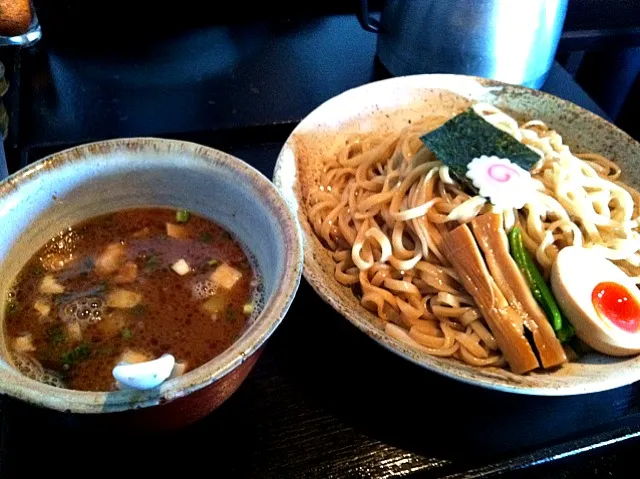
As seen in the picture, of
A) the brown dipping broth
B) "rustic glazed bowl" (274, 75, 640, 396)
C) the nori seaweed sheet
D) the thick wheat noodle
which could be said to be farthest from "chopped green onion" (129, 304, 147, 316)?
the nori seaweed sheet

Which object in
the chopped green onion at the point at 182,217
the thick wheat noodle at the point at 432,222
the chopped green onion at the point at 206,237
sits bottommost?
the thick wheat noodle at the point at 432,222

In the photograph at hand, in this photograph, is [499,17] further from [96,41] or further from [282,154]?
[96,41]

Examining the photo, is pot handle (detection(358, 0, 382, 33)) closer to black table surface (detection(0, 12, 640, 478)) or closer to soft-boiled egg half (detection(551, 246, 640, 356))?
black table surface (detection(0, 12, 640, 478))

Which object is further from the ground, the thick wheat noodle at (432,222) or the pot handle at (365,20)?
the pot handle at (365,20)

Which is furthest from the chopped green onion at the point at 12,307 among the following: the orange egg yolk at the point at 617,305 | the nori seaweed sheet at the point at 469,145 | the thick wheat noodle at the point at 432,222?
the orange egg yolk at the point at 617,305

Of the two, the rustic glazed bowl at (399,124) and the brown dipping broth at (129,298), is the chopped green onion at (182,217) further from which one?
the rustic glazed bowl at (399,124)

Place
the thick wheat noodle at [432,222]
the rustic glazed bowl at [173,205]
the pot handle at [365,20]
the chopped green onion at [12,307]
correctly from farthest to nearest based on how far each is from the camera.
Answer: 1. the pot handle at [365,20]
2. the thick wheat noodle at [432,222]
3. the chopped green onion at [12,307]
4. the rustic glazed bowl at [173,205]
